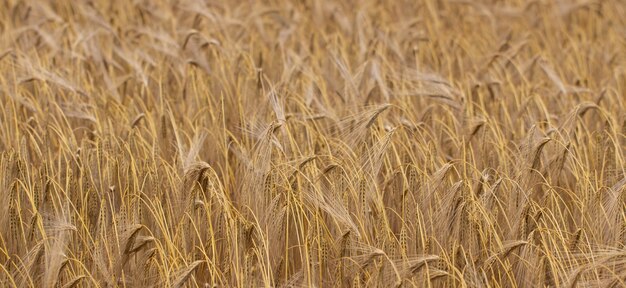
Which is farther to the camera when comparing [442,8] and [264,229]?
[442,8]

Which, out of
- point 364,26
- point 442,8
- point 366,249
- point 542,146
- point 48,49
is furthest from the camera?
point 442,8

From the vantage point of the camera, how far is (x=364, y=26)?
5184 mm

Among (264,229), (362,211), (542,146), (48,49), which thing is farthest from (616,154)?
(48,49)

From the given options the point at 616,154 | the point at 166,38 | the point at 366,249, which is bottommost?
the point at 366,249

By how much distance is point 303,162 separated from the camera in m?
2.78

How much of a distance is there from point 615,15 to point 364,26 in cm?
168

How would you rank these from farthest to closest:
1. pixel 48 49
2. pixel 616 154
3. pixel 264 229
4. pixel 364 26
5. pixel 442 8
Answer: pixel 442 8
pixel 364 26
pixel 48 49
pixel 616 154
pixel 264 229

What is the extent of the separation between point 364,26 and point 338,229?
271 centimetres

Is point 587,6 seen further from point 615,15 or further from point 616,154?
point 616,154

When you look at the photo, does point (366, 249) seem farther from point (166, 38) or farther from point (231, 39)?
point (231, 39)

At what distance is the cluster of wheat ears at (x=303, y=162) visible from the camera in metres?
2.51

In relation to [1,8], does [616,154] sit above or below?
below

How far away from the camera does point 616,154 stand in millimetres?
3072

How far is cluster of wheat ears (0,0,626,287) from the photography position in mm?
2510
